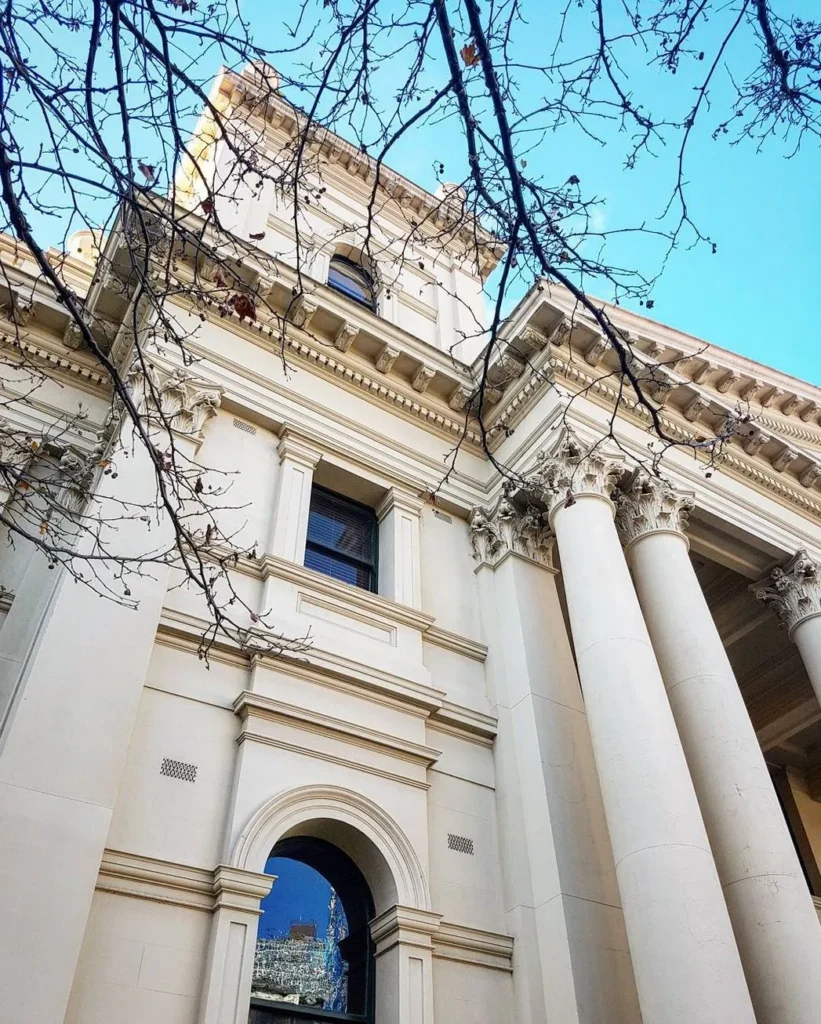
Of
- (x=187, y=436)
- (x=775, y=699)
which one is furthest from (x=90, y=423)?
(x=775, y=699)

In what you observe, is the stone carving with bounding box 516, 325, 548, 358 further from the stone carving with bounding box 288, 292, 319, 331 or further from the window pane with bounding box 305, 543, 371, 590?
the window pane with bounding box 305, 543, 371, 590

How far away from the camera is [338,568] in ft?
37.2

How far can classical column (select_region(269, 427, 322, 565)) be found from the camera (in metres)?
10.4

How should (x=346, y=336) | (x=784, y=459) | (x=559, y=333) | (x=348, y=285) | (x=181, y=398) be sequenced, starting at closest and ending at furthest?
1. (x=181, y=398)
2. (x=559, y=333)
3. (x=346, y=336)
4. (x=784, y=459)
5. (x=348, y=285)

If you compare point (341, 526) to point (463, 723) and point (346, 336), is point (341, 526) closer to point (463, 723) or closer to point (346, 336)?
point (346, 336)

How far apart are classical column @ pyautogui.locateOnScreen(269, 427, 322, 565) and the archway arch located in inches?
117

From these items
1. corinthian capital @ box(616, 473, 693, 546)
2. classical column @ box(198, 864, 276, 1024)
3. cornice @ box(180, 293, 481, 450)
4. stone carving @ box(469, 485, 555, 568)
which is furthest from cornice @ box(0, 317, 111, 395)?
corinthian capital @ box(616, 473, 693, 546)

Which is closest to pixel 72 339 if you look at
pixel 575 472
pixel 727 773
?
pixel 575 472

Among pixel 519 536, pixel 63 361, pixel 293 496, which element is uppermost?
pixel 63 361

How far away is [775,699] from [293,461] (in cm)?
1121

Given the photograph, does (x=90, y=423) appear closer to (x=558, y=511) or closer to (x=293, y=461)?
(x=293, y=461)

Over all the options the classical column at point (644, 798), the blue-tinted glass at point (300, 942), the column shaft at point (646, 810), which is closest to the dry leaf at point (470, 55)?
the classical column at point (644, 798)

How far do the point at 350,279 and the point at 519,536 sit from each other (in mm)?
7966

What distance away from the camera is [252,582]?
9922 millimetres
